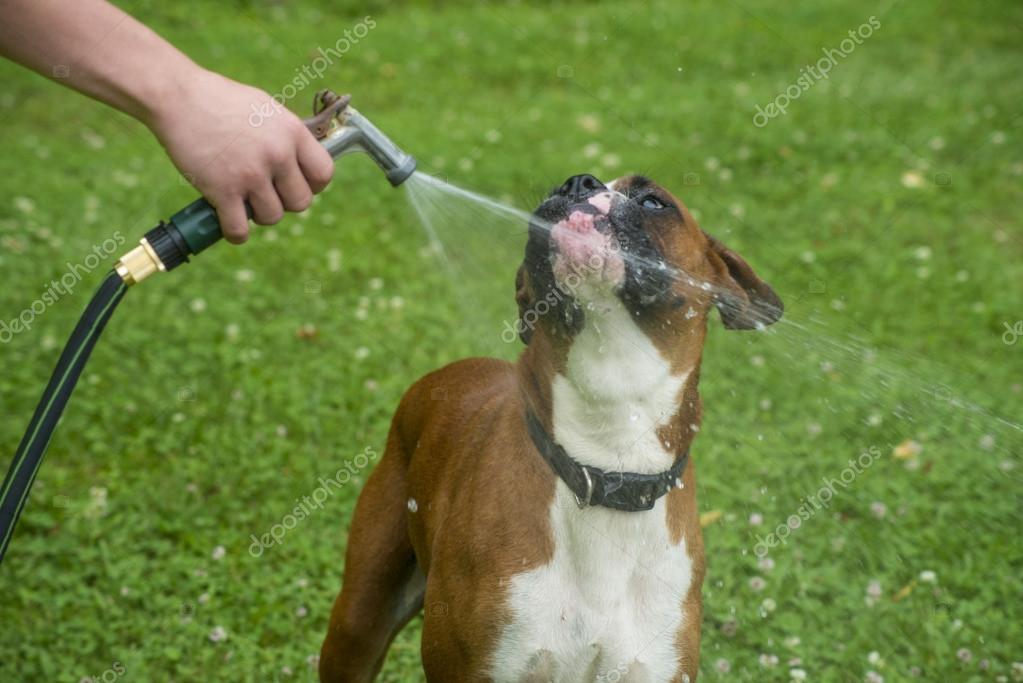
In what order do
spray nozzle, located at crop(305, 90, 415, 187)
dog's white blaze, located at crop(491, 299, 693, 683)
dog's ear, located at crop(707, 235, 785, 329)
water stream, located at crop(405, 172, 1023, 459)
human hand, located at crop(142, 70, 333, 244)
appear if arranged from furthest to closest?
water stream, located at crop(405, 172, 1023, 459), dog's ear, located at crop(707, 235, 785, 329), dog's white blaze, located at crop(491, 299, 693, 683), spray nozzle, located at crop(305, 90, 415, 187), human hand, located at crop(142, 70, 333, 244)

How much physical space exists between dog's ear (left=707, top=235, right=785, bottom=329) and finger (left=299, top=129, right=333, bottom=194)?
43.8 inches

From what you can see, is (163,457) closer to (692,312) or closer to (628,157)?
(692,312)

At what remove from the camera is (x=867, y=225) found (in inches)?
285

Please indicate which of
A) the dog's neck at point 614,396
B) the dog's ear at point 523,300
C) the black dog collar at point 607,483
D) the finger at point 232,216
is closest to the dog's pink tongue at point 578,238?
the dog's neck at point 614,396

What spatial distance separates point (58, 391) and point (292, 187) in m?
0.58

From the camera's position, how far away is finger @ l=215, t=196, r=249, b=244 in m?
2.15

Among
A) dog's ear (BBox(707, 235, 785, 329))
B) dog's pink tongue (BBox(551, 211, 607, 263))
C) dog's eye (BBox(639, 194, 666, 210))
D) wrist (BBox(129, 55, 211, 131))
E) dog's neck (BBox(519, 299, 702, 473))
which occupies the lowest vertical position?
dog's ear (BBox(707, 235, 785, 329))

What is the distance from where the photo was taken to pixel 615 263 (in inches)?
101

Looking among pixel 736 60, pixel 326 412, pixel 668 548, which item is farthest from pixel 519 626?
pixel 736 60

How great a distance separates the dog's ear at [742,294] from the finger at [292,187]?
115 cm

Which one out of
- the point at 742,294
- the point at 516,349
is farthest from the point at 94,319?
the point at 742,294

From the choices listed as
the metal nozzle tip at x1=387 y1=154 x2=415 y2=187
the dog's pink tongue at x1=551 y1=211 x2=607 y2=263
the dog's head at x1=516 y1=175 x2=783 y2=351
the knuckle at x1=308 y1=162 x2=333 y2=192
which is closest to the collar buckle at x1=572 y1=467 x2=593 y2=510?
the dog's head at x1=516 y1=175 x2=783 y2=351

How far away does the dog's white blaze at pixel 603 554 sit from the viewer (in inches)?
104

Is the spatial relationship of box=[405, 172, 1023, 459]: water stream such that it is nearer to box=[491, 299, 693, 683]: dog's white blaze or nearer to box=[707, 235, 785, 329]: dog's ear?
box=[707, 235, 785, 329]: dog's ear
